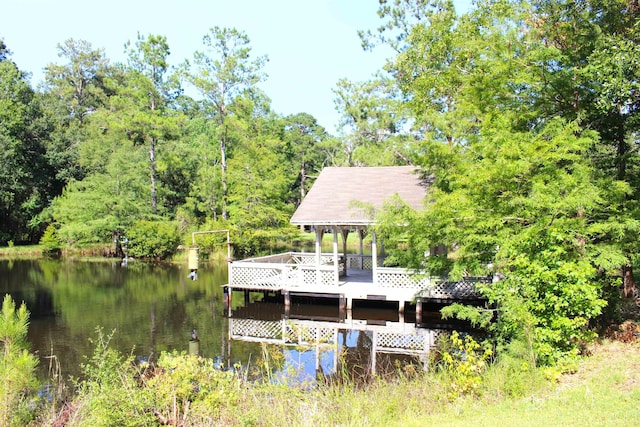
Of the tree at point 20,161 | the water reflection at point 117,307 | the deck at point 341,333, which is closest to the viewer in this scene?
the deck at point 341,333

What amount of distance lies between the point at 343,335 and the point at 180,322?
535cm

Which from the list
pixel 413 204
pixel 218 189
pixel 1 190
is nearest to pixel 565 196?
pixel 413 204

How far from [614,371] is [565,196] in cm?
313

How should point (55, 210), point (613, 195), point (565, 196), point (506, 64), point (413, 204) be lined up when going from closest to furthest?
1. point (565, 196)
2. point (613, 195)
3. point (506, 64)
4. point (413, 204)
5. point (55, 210)

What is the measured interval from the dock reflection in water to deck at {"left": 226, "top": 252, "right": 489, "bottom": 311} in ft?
2.25

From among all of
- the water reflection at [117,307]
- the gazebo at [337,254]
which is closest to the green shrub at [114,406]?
the water reflection at [117,307]

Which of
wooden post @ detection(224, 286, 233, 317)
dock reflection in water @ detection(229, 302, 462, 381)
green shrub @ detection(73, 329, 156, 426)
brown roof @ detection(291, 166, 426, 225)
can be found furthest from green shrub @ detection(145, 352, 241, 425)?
wooden post @ detection(224, 286, 233, 317)

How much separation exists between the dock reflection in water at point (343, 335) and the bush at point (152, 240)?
15112 mm

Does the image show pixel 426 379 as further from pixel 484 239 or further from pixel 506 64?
pixel 506 64

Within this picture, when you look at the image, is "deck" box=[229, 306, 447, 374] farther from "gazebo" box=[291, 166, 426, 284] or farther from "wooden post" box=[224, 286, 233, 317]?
"gazebo" box=[291, 166, 426, 284]

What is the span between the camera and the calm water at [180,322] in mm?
11645

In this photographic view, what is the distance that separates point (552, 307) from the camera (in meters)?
8.06

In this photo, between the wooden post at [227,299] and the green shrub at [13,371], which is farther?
the wooden post at [227,299]

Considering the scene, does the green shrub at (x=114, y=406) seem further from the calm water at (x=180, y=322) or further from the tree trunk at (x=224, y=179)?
the tree trunk at (x=224, y=179)
